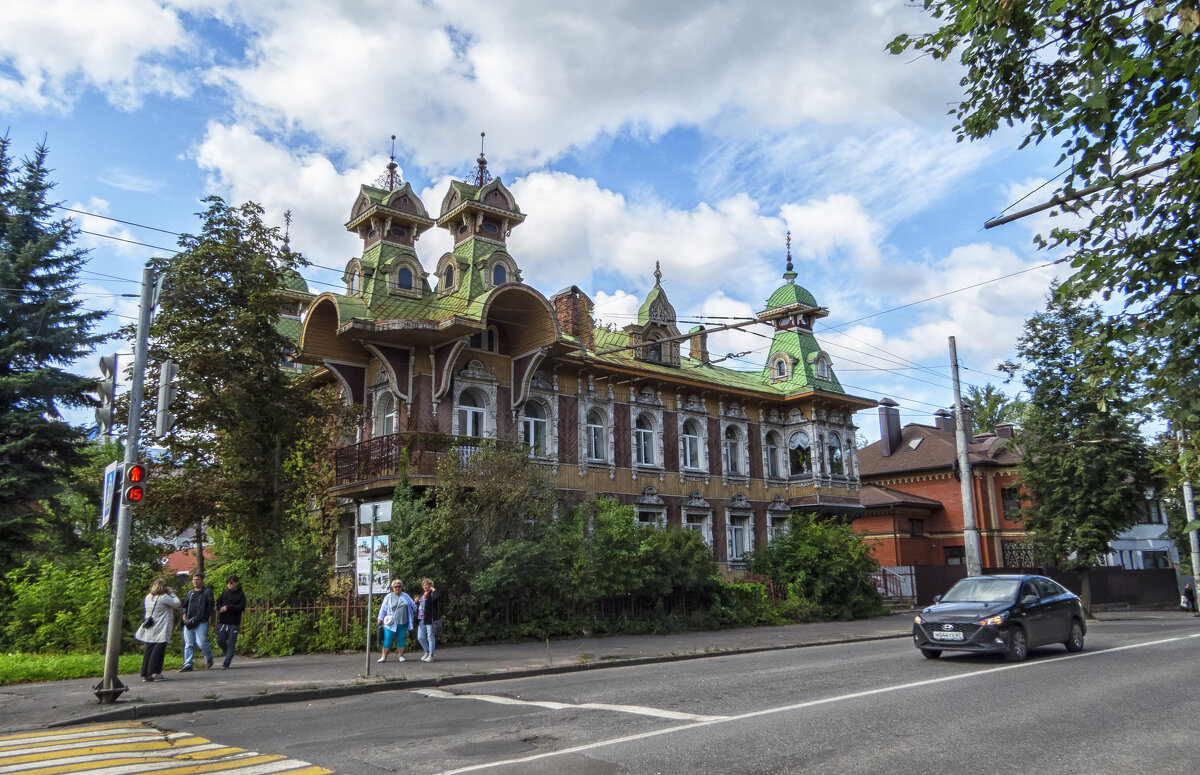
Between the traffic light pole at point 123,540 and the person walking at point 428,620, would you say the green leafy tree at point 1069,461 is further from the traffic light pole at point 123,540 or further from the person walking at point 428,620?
the traffic light pole at point 123,540

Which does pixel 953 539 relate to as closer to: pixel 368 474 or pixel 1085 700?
pixel 368 474

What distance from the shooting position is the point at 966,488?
25078 millimetres

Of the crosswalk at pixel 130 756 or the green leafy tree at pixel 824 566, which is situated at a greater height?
the green leafy tree at pixel 824 566

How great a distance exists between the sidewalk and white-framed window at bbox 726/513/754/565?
8.06 m

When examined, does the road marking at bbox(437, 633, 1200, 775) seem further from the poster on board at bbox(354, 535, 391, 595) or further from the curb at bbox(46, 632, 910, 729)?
the poster on board at bbox(354, 535, 391, 595)

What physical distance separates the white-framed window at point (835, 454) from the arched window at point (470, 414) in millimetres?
15904

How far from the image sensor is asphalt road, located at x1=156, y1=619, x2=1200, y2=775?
7145 millimetres

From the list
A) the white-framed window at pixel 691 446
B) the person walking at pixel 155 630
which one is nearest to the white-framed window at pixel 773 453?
the white-framed window at pixel 691 446

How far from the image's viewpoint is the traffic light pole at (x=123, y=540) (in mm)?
11477

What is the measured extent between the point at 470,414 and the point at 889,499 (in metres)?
24.8

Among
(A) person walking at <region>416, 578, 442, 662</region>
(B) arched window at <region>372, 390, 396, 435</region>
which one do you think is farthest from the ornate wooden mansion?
(A) person walking at <region>416, 578, 442, 662</region>

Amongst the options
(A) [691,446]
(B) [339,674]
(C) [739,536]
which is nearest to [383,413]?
(A) [691,446]

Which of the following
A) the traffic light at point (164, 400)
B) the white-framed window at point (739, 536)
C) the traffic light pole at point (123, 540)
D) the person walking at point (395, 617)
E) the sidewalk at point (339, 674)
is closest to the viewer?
the sidewalk at point (339, 674)

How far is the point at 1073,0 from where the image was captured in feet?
22.2
